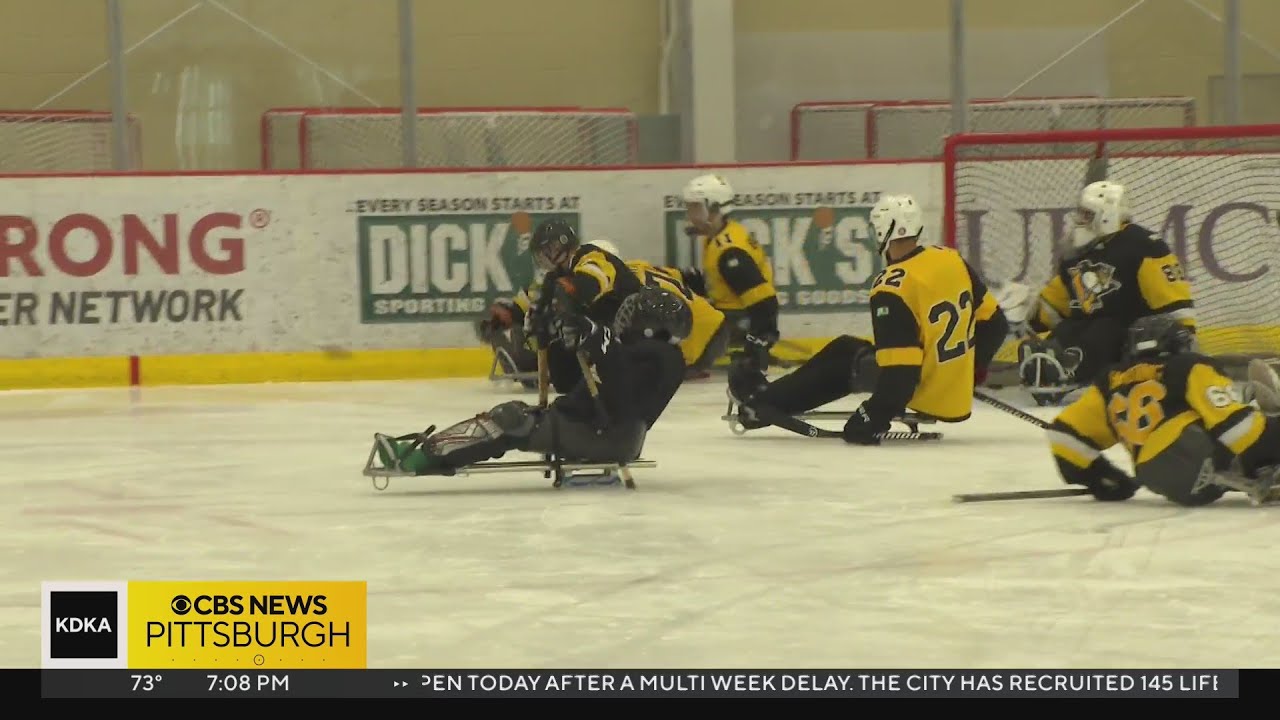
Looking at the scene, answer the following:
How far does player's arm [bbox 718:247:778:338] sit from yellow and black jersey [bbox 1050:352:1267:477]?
503 centimetres

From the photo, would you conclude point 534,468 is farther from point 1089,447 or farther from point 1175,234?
point 1175,234

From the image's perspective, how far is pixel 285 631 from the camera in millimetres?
4934

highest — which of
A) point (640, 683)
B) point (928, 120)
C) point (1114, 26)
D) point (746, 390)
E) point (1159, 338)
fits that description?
point (1114, 26)

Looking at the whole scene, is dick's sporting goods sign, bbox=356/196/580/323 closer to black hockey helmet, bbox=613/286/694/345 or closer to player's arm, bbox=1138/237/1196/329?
player's arm, bbox=1138/237/1196/329

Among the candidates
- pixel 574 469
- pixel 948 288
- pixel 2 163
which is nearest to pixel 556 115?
pixel 2 163

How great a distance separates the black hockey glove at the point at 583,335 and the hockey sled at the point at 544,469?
1.31 feet

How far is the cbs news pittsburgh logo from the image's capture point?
4.69 metres

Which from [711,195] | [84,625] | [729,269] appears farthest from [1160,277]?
[84,625]

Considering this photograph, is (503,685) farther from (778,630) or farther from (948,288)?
(948,288)

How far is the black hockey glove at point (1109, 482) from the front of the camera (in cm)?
720

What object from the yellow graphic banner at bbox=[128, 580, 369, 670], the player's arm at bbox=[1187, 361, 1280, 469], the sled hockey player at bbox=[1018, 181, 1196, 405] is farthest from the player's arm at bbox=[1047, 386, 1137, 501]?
the yellow graphic banner at bbox=[128, 580, 369, 670]

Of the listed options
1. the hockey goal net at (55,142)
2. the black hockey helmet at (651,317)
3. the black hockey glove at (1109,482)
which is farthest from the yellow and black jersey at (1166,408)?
the hockey goal net at (55,142)

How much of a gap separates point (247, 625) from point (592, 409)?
109 inches

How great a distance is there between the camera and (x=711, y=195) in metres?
12.4
